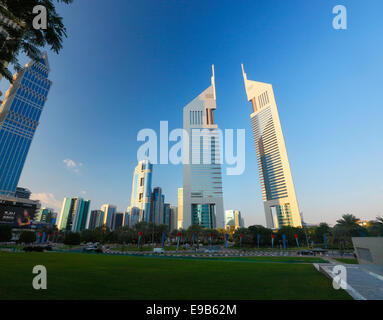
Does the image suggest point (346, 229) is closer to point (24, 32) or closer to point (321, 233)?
point (321, 233)

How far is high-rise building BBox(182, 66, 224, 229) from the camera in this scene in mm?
140750

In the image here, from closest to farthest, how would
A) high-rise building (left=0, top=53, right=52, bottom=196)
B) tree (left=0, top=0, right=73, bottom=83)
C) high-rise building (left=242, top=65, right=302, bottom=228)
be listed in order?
1. tree (left=0, top=0, right=73, bottom=83)
2. high-rise building (left=0, top=53, right=52, bottom=196)
3. high-rise building (left=242, top=65, right=302, bottom=228)

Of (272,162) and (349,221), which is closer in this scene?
(349,221)

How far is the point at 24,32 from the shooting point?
11805 millimetres

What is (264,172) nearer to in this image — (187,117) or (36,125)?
(187,117)

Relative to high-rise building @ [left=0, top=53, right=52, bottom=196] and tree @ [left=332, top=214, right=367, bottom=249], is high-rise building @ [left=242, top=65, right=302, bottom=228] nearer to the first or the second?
tree @ [left=332, top=214, right=367, bottom=249]

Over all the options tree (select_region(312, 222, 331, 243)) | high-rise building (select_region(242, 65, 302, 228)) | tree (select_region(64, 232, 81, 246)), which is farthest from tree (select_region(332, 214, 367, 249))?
tree (select_region(64, 232, 81, 246))

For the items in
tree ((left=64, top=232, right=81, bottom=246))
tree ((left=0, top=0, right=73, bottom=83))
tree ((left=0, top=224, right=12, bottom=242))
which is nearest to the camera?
tree ((left=0, top=0, right=73, bottom=83))

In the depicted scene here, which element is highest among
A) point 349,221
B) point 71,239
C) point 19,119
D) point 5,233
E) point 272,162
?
point 19,119

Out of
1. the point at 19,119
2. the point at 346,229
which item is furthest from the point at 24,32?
the point at 19,119

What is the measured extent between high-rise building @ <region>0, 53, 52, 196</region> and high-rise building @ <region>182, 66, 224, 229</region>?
12604 centimetres

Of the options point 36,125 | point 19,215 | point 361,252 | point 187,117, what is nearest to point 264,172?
point 187,117

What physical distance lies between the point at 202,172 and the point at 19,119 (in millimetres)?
150861

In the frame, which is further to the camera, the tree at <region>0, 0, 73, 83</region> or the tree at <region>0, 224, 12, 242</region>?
the tree at <region>0, 224, 12, 242</region>
